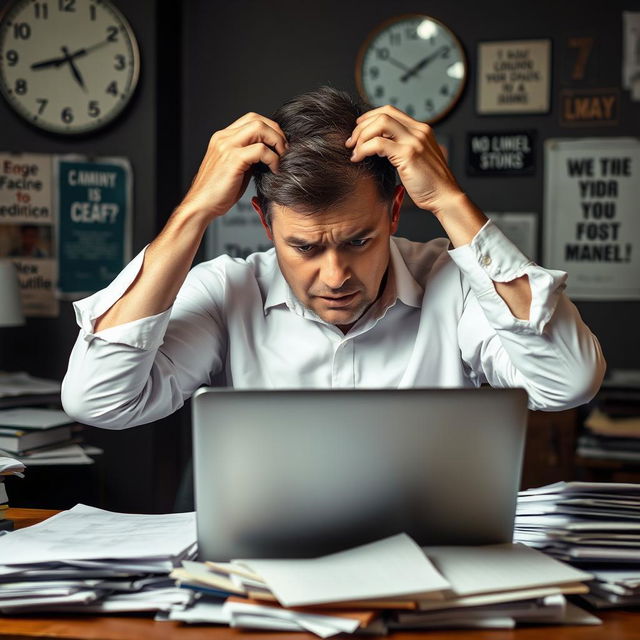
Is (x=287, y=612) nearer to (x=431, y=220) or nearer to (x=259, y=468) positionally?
(x=259, y=468)

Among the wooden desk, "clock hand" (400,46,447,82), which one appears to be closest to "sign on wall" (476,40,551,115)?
"clock hand" (400,46,447,82)

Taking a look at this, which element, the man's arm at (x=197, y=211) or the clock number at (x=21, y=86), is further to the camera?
the clock number at (x=21, y=86)

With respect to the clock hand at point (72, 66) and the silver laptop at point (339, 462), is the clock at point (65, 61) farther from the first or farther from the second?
the silver laptop at point (339, 462)

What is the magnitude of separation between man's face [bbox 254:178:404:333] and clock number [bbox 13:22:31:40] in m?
2.24

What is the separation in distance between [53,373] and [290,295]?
1979mm

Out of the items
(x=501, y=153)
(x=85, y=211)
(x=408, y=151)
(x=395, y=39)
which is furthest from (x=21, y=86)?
(x=408, y=151)

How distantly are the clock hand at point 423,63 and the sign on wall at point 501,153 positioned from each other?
332 mm

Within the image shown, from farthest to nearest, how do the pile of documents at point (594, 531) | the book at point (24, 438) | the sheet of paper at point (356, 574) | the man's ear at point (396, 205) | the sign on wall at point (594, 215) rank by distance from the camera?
1. the sign on wall at point (594, 215)
2. the book at point (24, 438)
3. the man's ear at point (396, 205)
4. the pile of documents at point (594, 531)
5. the sheet of paper at point (356, 574)

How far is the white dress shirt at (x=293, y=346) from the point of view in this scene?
58.7 inches

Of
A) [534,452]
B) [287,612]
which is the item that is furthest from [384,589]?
[534,452]

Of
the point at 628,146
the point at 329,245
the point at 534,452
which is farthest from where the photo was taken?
the point at 628,146

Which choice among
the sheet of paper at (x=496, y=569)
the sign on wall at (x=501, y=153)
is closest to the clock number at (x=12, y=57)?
the sign on wall at (x=501, y=153)

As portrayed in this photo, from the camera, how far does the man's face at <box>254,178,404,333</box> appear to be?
4.83 ft

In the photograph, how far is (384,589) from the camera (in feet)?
2.81
